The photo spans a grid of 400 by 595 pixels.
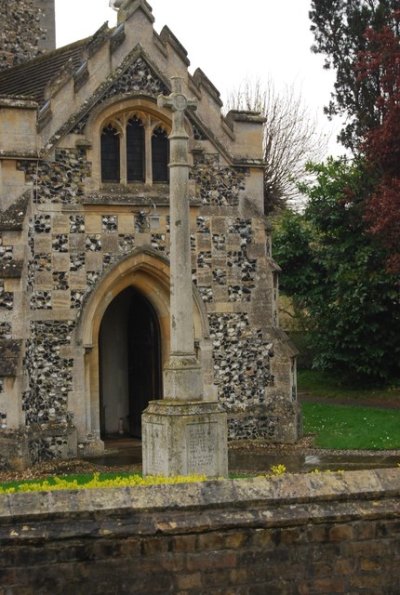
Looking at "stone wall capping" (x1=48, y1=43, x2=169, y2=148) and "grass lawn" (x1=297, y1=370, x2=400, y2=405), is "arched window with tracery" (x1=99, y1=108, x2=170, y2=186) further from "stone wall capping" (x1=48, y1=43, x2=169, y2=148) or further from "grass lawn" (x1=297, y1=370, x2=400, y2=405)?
"grass lawn" (x1=297, y1=370, x2=400, y2=405)

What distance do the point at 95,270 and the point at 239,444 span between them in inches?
173

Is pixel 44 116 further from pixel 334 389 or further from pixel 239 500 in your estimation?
pixel 239 500

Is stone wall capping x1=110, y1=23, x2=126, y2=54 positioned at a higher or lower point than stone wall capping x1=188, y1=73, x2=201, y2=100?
higher

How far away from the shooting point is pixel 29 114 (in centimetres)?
1781

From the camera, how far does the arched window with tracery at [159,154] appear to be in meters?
19.1

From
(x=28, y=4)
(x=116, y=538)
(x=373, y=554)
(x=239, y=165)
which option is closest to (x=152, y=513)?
(x=116, y=538)

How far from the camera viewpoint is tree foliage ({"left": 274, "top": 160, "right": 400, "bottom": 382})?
81.7 feet

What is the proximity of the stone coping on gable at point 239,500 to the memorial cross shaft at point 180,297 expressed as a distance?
230 inches

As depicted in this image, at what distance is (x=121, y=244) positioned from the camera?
1856 centimetres

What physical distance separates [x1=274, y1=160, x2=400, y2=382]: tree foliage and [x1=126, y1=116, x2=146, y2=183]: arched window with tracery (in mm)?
6435

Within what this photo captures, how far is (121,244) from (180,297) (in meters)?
5.55

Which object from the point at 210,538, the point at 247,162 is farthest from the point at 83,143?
the point at 210,538

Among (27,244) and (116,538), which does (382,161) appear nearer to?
(27,244)

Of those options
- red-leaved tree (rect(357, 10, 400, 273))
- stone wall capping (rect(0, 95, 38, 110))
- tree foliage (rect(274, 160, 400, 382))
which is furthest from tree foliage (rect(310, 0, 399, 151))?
stone wall capping (rect(0, 95, 38, 110))
